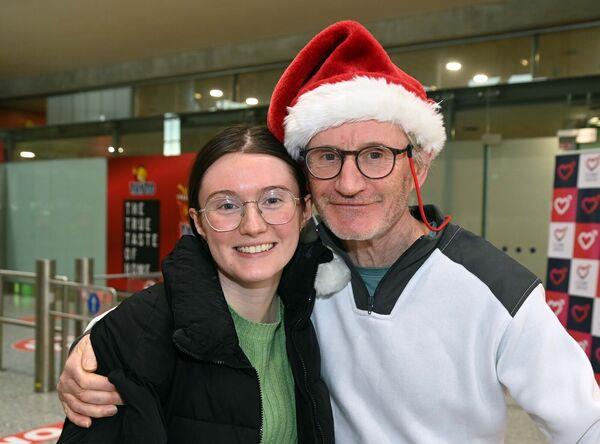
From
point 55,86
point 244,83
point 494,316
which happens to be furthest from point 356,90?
point 55,86

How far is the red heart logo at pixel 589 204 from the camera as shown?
3.85 m

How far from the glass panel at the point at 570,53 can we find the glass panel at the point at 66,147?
6.07m

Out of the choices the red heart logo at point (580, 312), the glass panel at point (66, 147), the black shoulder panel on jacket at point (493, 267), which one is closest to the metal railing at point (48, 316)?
the red heart logo at point (580, 312)

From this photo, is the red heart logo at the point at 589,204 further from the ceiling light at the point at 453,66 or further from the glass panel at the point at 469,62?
the ceiling light at the point at 453,66

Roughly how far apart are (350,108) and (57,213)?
8.85 m

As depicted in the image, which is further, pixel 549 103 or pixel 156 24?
pixel 156 24

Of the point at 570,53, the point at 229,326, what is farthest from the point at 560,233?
the point at 229,326

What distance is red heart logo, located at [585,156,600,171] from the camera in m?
3.81

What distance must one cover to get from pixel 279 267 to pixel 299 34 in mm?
6309

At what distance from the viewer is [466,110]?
636 cm

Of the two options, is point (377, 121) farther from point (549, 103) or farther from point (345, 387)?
point (549, 103)

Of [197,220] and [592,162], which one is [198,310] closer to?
[197,220]

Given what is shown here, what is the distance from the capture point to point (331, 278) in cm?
151

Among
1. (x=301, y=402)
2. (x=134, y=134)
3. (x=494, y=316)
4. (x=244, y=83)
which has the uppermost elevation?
(x=244, y=83)
